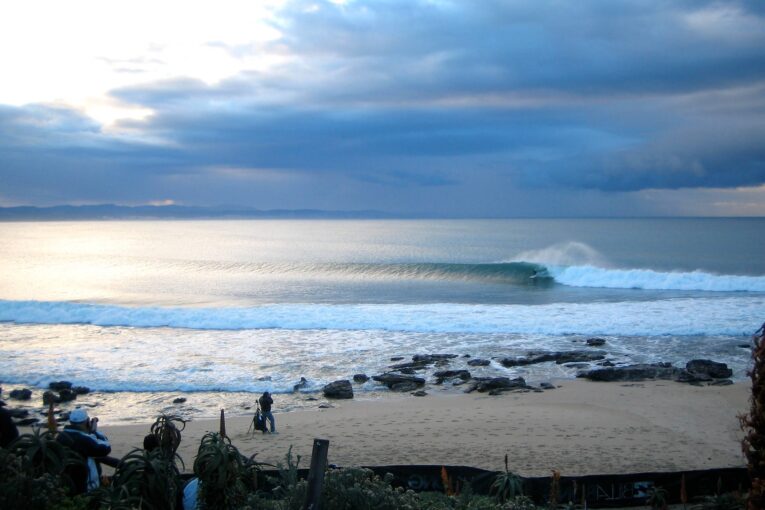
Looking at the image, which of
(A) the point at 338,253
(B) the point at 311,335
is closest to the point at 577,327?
(B) the point at 311,335

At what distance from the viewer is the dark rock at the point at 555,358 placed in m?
19.2

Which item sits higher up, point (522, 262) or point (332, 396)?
point (522, 262)

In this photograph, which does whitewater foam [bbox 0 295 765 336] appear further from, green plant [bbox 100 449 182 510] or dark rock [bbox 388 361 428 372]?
green plant [bbox 100 449 182 510]

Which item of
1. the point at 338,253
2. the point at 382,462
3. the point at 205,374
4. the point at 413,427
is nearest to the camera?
the point at 382,462

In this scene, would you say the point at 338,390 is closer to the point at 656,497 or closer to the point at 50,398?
the point at 50,398

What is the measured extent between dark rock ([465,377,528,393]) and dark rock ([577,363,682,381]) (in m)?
2.02

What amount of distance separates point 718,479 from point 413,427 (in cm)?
584

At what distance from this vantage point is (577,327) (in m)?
25.2

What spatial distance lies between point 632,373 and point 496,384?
3761mm

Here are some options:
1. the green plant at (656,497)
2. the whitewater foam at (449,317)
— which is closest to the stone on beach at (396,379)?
the whitewater foam at (449,317)

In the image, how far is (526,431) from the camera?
40.3ft

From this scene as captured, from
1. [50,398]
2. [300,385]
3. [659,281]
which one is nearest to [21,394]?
[50,398]

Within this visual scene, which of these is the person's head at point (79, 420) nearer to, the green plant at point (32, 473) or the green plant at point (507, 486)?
the green plant at point (32, 473)

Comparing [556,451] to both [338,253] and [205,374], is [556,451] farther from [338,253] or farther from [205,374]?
[338,253]
